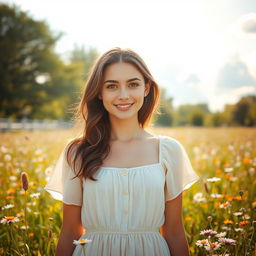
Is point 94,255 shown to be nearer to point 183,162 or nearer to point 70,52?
point 183,162

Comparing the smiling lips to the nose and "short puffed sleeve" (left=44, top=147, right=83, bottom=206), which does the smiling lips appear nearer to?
the nose

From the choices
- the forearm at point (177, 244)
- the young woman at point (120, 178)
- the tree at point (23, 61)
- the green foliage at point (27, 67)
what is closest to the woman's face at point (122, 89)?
the young woman at point (120, 178)

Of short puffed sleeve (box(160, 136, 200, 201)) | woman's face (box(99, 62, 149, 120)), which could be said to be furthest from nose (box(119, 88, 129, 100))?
short puffed sleeve (box(160, 136, 200, 201))

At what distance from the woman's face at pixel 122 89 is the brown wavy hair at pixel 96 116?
1.9 inches

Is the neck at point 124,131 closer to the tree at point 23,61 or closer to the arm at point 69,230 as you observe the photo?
the arm at point 69,230

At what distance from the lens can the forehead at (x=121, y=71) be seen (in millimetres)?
2104

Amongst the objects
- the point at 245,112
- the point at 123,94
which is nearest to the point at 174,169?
the point at 123,94

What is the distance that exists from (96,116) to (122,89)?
39 cm

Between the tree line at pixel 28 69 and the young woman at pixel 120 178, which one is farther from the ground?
the tree line at pixel 28 69

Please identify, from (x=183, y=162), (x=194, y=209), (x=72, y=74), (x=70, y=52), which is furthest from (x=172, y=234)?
(x=70, y=52)

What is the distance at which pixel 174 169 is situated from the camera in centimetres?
211

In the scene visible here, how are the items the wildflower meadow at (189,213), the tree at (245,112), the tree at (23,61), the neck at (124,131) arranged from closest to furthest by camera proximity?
the wildflower meadow at (189,213)
the neck at (124,131)
the tree at (23,61)
the tree at (245,112)

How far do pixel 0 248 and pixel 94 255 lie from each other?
865 millimetres

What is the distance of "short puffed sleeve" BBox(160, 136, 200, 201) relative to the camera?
2.06m
